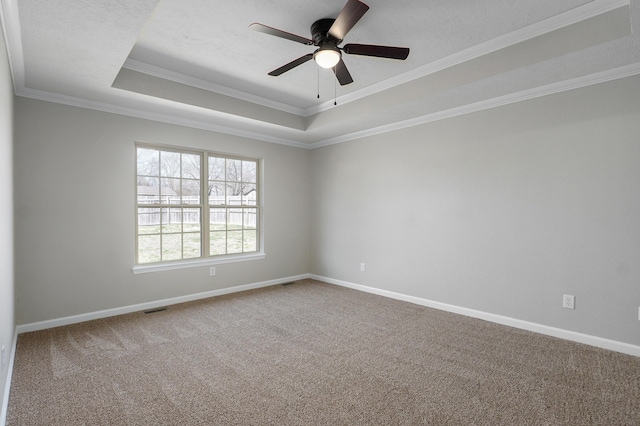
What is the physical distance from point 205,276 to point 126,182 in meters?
1.62

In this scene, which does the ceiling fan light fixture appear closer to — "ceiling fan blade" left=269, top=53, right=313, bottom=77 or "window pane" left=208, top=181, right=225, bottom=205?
"ceiling fan blade" left=269, top=53, right=313, bottom=77

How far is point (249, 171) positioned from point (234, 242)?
45.6 inches

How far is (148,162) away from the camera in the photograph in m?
4.25

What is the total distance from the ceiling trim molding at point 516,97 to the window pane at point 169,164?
2.61 metres

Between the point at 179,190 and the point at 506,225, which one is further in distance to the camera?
the point at 179,190

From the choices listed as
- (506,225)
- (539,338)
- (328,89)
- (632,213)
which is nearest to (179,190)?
(328,89)

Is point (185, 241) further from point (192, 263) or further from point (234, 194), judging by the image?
point (234, 194)

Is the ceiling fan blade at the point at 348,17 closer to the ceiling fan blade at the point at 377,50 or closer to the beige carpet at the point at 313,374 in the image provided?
the ceiling fan blade at the point at 377,50

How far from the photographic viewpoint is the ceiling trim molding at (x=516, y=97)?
9.51 feet

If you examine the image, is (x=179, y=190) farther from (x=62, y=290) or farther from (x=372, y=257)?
(x=372, y=257)

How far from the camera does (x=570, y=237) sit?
10.5ft

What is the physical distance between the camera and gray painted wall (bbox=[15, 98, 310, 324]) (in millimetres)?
3365

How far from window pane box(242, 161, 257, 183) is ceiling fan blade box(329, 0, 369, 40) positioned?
314 cm

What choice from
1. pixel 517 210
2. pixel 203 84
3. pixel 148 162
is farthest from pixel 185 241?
pixel 517 210
